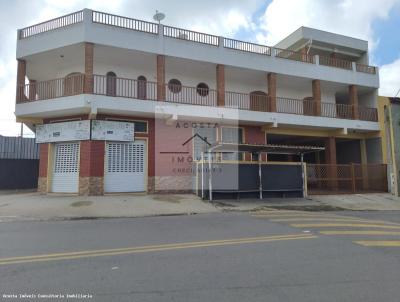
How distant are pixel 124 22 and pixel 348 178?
15573 millimetres

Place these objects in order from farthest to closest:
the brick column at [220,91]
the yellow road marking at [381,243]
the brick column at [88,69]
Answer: the brick column at [220,91]
the brick column at [88,69]
the yellow road marking at [381,243]

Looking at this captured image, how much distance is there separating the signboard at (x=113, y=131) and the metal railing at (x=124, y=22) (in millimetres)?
4856

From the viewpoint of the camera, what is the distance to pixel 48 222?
429 inches

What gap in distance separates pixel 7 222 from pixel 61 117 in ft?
26.8

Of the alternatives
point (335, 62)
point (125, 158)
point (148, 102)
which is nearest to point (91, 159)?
point (125, 158)

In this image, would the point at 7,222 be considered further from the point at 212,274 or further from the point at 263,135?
the point at 263,135

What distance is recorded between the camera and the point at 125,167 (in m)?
17.8

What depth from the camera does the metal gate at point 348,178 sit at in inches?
817

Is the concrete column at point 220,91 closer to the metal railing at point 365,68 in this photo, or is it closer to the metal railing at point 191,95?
the metal railing at point 191,95

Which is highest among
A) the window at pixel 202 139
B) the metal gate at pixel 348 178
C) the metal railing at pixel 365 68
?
the metal railing at pixel 365 68

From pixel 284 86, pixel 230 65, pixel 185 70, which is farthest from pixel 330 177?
pixel 185 70

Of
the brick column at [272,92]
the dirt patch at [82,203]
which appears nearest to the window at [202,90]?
the brick column at [272,92]

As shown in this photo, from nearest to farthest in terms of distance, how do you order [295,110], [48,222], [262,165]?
[48,222] < [262,165] < [295,110]

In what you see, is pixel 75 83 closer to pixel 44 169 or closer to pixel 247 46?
pixel 44 169
